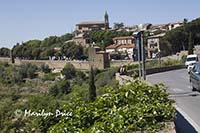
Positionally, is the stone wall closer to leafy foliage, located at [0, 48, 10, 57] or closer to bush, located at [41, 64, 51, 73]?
bush, located at [41, 64, 51, 73]

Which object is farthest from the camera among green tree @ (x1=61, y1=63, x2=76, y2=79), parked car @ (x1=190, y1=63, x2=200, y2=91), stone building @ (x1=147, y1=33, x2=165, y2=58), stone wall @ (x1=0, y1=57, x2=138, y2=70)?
stone building @ (x1=147, y1=33, x2=165, y2=58)

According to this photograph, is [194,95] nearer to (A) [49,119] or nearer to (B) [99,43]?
(A) [49,119]

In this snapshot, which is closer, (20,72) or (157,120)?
(157,120)

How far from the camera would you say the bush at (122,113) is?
494 cm

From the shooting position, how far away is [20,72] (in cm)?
9769

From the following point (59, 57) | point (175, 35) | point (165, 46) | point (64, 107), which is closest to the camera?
point (64, 107)

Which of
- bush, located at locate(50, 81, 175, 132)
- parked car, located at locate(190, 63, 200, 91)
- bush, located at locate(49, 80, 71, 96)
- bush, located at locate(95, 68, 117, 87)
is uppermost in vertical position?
bush, located at locate(50, 81, 175, 132)

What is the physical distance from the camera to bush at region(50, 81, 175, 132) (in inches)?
195

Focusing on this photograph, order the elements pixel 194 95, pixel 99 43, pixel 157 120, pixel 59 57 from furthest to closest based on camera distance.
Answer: pixel 99 43
pixel 59 57
pixel 194 95
pixel 157 120

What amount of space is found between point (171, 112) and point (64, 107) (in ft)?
4.77

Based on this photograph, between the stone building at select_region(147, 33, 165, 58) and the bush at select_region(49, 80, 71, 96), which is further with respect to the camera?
the stone building at select_region(147, 33, 165, 58)

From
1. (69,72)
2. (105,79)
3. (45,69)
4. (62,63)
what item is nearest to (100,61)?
(69,72)

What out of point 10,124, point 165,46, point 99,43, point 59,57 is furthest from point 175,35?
point 10,124

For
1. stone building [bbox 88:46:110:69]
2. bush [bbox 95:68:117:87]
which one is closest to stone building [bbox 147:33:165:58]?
stone building [bbox 88:46:110:69]
